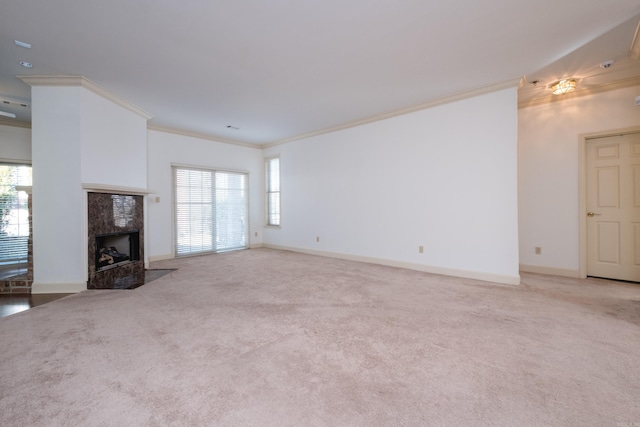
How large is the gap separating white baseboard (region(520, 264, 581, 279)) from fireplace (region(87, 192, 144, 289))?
6067mm

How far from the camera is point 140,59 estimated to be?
3.28m

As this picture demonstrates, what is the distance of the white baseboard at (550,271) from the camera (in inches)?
170

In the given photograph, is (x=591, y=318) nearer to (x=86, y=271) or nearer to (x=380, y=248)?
(x=380, y=248)

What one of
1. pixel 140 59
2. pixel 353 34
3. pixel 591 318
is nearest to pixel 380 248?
pixel 591 318

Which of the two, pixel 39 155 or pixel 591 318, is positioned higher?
pixel 39 155

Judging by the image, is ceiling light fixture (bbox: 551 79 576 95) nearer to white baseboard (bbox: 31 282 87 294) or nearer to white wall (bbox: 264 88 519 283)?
white wall (bbox: 264 88 519 283)

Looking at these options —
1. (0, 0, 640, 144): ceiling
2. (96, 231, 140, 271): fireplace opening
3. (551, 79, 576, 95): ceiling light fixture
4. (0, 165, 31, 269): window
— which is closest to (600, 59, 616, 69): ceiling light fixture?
(0, 0, 640, 144): ceiling

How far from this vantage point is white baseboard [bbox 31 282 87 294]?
12.2 ft

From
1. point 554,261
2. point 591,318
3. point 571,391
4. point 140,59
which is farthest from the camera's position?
point 554,261

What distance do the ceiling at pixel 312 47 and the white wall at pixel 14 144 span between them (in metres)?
1.19

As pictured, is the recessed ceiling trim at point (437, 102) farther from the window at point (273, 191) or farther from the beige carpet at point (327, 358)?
the beige carpet at point (327, 358)

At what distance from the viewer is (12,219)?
17.5 ft

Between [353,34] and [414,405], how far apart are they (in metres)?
3.10

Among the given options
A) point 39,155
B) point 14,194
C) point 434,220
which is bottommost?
point 434,220
